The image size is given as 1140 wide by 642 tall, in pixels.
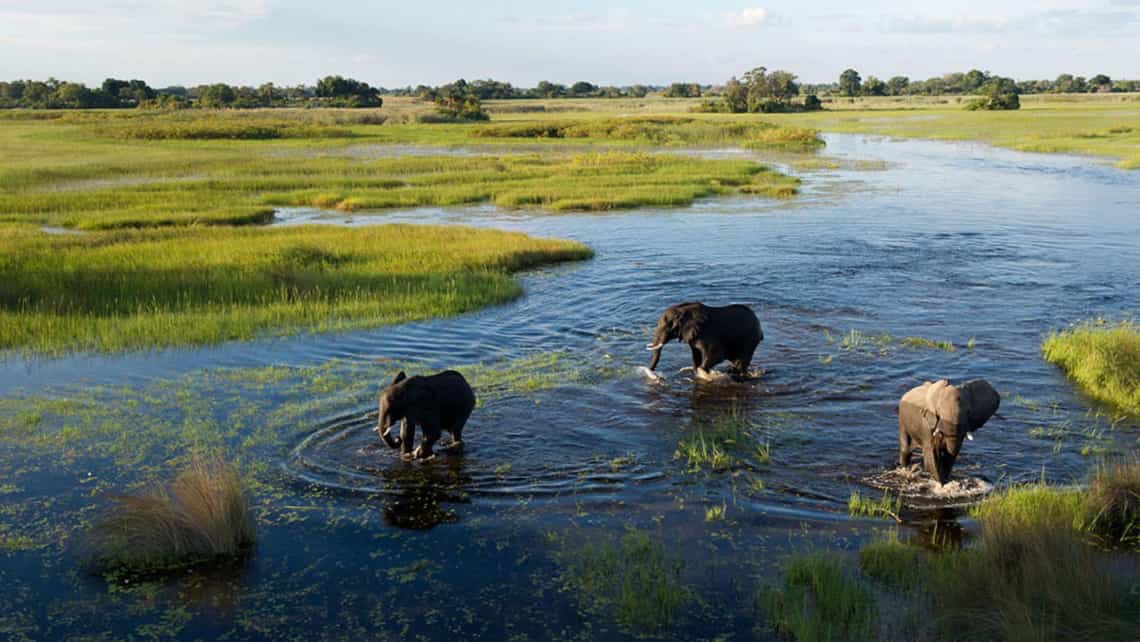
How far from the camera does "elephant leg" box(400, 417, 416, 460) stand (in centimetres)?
1102

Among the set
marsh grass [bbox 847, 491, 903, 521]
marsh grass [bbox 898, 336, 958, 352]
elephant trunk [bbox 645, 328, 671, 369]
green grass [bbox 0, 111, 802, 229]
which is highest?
green grass [bbox 0, 111, 802, 229]

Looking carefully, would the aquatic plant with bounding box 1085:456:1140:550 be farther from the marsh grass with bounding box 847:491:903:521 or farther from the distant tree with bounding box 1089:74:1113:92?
the distant tree with bounding box 1089:74:1113:92

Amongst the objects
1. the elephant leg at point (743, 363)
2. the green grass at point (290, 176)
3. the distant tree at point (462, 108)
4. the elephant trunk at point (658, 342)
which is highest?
the distant tree at point (462, 108)

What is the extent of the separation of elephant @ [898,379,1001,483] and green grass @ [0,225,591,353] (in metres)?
10.9

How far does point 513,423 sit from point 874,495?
4770 mm

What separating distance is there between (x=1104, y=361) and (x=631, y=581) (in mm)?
9964

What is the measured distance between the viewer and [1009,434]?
12.2m

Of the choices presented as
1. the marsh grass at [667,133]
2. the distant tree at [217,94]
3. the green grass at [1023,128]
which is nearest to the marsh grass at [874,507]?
the green grass at [1023,128]

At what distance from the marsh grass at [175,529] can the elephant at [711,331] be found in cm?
694

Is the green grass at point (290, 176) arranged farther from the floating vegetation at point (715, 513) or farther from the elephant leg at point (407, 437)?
the floating vegetation at point (715, 513)

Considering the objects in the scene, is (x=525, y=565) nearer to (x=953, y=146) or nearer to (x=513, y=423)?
(x=513, y=423)

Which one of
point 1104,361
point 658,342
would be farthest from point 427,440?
point 1104,361

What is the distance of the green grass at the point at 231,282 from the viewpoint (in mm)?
17297

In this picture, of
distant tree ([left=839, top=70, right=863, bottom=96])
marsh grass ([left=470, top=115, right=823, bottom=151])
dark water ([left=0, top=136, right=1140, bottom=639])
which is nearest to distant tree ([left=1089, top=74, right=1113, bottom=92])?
distant tree ([left=839, top=70, right=863, bottom=96])
